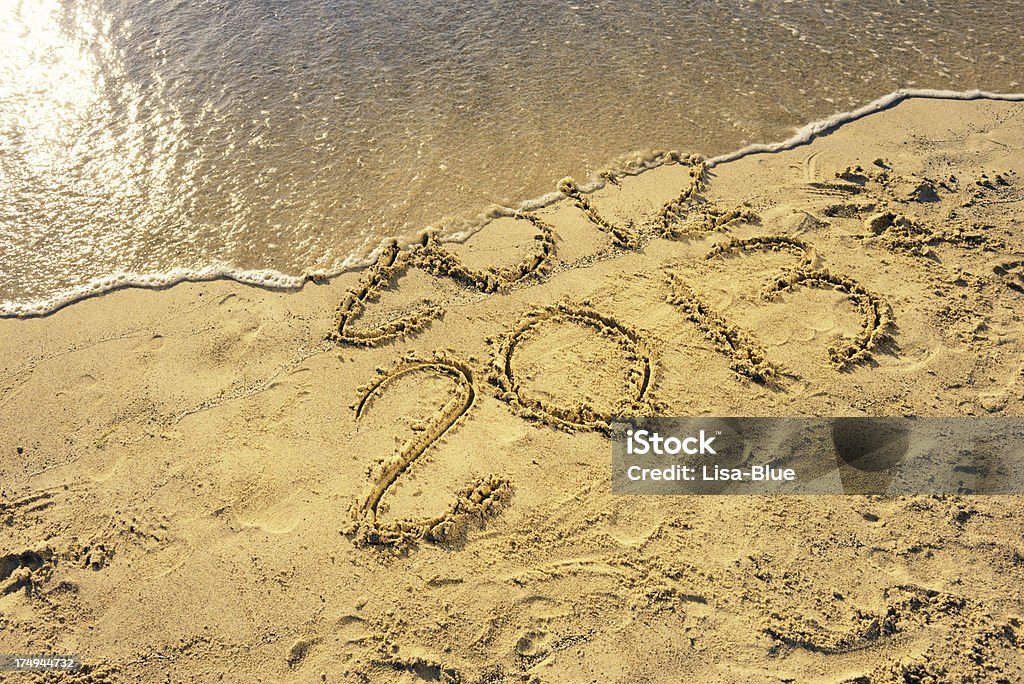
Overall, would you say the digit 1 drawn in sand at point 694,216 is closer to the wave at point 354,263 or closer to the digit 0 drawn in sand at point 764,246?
the digit 0 drawn in sand at point 764,246

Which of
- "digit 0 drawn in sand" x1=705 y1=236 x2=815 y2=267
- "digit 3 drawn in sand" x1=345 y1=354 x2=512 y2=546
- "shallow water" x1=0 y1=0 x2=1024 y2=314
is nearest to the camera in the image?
"digit 3 drawn in sand" x1=345 y1=354 x2=512 y2=546

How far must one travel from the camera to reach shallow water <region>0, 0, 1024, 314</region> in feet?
19.2

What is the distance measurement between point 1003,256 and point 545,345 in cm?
406

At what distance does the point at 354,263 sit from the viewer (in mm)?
5566

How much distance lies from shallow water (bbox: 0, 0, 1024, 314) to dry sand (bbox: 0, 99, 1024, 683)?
0.67 metres

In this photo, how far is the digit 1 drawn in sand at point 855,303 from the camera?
4715mm

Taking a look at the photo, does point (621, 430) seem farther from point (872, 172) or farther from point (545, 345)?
point (872, 172)

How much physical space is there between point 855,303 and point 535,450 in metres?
2.99

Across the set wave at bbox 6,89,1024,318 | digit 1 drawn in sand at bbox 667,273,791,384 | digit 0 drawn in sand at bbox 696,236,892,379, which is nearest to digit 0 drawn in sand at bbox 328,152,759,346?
wave at bbox 6,89,1024,318

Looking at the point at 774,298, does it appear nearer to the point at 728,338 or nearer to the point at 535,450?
the point at 728,338

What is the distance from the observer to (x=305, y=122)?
268 inches

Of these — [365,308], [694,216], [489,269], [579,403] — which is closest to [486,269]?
[489,269]

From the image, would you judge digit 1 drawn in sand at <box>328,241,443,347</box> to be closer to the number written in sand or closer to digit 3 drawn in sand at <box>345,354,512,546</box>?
digit 3 drawn in sand at <box>345,354,512,546</box>

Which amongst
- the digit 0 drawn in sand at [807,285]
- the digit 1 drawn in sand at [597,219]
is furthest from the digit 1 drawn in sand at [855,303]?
→ the digit 1 drawn in sand at [597,219]
